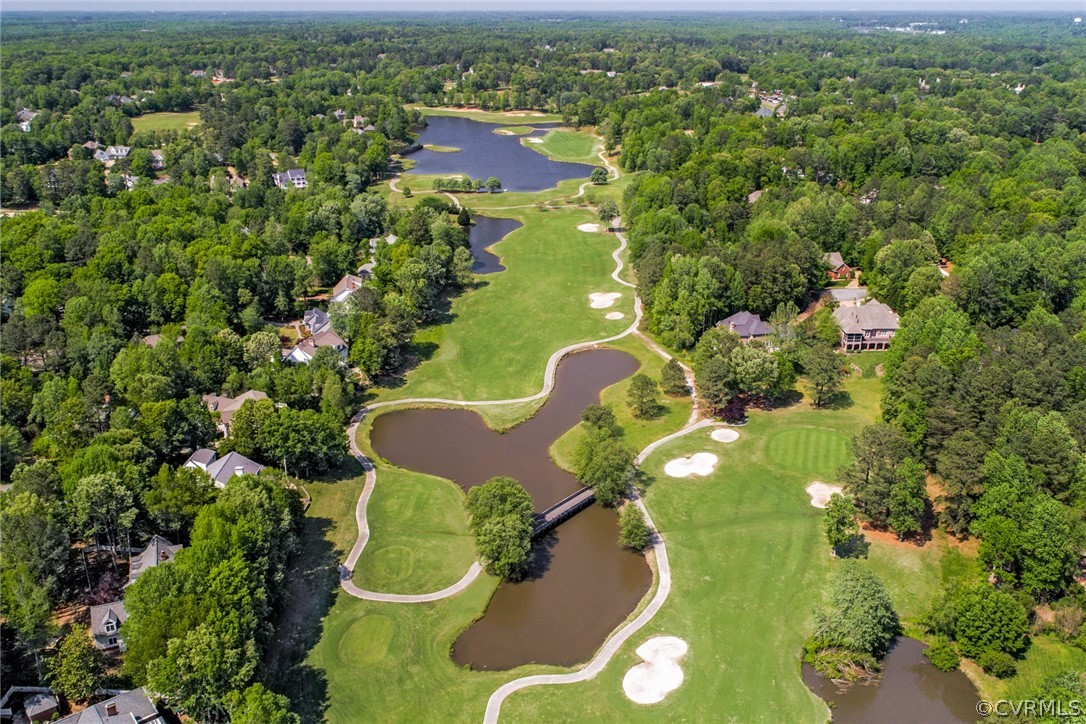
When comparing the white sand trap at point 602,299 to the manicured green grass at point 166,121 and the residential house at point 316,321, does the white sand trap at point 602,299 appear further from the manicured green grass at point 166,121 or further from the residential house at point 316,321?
the manicured green grass at point 166,121

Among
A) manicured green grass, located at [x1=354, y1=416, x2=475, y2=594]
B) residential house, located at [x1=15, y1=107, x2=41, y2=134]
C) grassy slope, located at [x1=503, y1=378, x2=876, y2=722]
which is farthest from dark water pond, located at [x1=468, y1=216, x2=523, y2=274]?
residential house, located at [x1=15, y1=107, x2=41, y2=134]

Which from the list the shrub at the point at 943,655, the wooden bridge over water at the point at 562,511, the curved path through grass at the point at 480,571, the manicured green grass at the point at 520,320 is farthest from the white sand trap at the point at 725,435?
the shrub at the point at 943,655

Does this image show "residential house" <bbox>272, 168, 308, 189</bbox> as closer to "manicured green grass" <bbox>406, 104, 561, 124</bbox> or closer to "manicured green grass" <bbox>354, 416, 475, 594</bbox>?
"manicured green grass" <bbox>406, 104, 561, 124</bbox>

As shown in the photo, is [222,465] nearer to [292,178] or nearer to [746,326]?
[746,326]

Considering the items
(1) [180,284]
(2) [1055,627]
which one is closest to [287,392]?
(1) [180,284]

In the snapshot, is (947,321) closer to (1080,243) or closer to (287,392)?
(1080,243)
